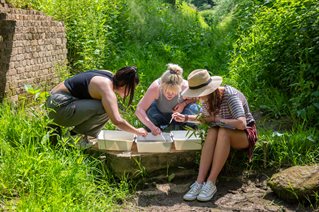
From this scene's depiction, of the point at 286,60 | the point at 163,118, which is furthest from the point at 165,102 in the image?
the point at 286,60

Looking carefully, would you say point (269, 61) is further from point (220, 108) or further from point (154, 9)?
point (154, 9)

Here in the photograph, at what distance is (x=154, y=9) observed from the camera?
10898 millimetres

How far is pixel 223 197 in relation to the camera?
3.80m

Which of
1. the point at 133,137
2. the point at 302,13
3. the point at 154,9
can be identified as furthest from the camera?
the point at 154,9

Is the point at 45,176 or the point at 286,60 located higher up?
the point at 286,60

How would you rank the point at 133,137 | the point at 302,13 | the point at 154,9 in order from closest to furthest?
the point at 133,137 < the point at 302,13 < the point at 154,9

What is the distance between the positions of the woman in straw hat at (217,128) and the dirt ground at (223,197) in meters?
0.11

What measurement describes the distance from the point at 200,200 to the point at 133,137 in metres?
1.02

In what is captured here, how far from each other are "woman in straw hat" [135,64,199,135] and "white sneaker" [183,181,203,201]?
776 millimetres

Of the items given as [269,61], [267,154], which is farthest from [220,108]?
[269,61]

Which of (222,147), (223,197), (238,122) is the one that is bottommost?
(223,197)

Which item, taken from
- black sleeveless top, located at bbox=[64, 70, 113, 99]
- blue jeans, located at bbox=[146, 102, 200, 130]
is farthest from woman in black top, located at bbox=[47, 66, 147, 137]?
blue jeans, located at bbox=[146, 102, 200, 130]

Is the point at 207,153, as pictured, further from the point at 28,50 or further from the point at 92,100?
the point at 28,50

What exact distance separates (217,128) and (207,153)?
23 centimetres
